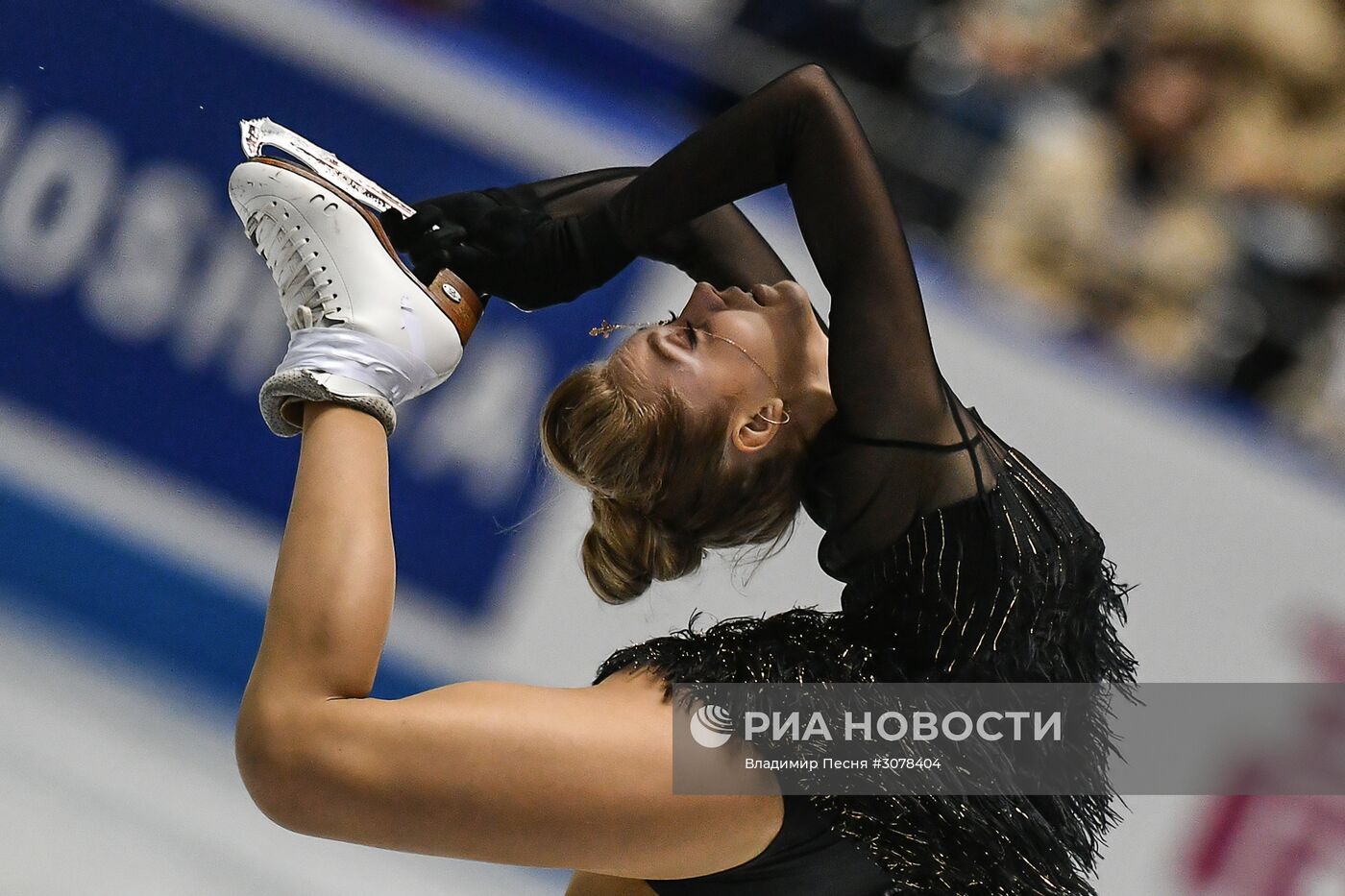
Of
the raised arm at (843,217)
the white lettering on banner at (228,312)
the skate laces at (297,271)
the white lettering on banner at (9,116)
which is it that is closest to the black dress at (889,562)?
the raised arm at (843,217)

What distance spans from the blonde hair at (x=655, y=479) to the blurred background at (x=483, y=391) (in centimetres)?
41

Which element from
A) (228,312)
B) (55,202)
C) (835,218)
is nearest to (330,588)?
(835,218)

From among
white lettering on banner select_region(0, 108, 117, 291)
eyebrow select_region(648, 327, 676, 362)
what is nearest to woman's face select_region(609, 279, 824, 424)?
eyebrow select_region(648, 327, 676, 362)

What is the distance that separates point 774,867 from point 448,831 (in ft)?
0.97

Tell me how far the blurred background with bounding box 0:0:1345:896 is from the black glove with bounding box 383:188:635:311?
45 cm

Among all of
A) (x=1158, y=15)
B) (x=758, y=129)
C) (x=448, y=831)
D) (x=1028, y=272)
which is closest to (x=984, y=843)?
(x=448, y=831)

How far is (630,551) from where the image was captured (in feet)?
3.76

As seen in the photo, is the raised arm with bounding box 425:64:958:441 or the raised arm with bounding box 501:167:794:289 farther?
the raised arm with bounding box 501:167:794:289

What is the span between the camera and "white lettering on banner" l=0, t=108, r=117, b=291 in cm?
170

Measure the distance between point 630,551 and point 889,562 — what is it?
25 cm

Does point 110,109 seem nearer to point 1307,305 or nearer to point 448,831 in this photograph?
point 448,831

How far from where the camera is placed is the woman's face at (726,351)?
1.08 meters

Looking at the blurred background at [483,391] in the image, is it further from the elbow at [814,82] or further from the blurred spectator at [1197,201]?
the elbow at [814,82]

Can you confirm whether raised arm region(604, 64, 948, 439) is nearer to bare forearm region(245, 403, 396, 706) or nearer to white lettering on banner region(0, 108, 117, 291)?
bare forearm region(245, 403, 396, 706)
